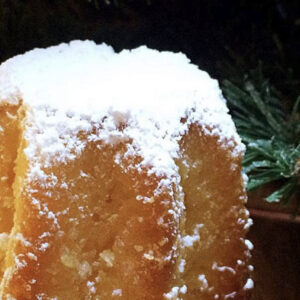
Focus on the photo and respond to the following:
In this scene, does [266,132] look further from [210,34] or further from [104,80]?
[104,80]

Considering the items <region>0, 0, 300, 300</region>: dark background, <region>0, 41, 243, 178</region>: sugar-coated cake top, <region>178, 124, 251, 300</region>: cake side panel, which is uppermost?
<region>0, 0, 300, 300</region>: dark background

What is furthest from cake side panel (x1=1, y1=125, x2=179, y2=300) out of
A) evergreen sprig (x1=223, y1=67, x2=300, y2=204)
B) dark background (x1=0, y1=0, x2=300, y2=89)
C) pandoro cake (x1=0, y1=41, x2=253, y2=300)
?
dark background (x1=0, y1=0, x2=300, y2=89)

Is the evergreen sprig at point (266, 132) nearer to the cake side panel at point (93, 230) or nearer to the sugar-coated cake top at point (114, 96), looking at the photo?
the sugar-coated cake top at point (114, 96)

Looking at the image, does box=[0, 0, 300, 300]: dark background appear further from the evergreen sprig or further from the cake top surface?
the cake top surface

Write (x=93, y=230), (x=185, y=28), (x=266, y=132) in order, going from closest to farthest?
(x=93, y=230)
(x=266, y=132)
(x=185, y=28)

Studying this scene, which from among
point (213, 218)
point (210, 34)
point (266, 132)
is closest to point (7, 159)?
point (213, 218)

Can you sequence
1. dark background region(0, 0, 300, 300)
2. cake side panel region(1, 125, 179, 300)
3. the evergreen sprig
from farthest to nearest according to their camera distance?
dark background region(0, 0, 300, 300) → the evergreen sprig → cake side panel region(1, 125, 179, 300)

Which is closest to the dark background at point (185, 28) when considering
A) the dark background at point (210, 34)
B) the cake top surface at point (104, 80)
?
the dark background at point (210, 34)
